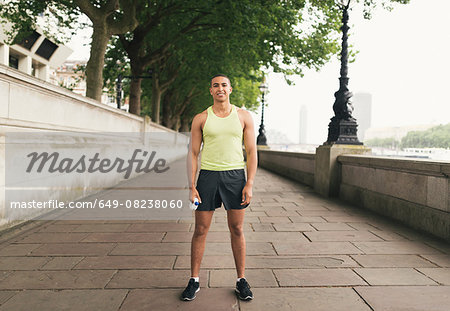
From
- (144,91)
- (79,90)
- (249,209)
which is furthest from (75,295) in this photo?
(79,90)

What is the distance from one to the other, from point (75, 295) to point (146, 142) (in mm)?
12237

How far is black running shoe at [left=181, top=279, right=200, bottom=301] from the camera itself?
2718 mm

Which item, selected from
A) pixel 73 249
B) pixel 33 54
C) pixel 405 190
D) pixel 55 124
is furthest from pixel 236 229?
pixel 33 54

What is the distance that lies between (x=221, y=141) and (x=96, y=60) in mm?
9548

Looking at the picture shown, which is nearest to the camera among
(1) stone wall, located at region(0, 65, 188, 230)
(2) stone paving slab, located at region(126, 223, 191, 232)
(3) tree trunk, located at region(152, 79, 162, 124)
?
(1) stone wall, located at region(0, 65, 188, 230)

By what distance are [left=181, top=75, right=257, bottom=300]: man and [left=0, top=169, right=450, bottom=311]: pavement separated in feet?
1.30

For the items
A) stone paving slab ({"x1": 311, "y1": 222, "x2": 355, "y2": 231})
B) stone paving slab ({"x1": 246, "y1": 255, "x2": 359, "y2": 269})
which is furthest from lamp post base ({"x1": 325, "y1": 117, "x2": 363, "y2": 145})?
stone paving slab ({"x1": 246, "y1": 255, "x2": 359, "y2": 269})

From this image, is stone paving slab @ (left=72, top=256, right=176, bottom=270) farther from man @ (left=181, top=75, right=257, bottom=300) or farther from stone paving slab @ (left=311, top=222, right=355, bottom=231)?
stone paving slab @ (left=311, top=222, right=355, bottom=231)

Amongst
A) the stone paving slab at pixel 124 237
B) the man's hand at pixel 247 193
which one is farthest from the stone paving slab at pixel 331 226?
the man's hand at pixel 247 193

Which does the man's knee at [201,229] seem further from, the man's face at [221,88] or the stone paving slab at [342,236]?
the stone paving slab at [342,236]

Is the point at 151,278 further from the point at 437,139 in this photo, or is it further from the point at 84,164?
the point at 437,139

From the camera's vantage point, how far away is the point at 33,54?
40.4 meters

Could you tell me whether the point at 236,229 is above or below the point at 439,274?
above

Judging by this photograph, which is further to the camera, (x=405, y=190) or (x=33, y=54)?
(x=33, y=54)
